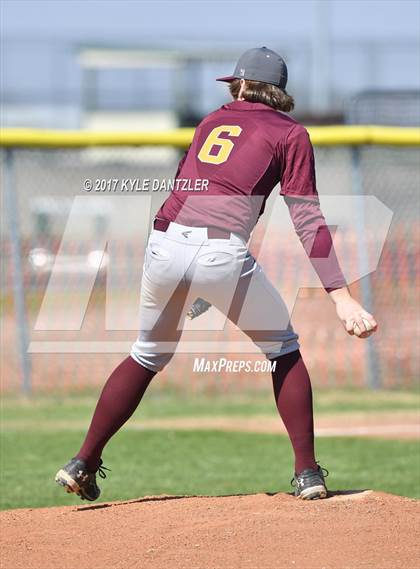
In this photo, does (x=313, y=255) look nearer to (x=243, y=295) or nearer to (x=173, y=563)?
(x=243, y=295)

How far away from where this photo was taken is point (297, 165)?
4.81 m

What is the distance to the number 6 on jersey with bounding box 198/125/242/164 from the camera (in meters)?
4.91

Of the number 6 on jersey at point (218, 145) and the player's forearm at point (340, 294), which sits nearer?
the player's forearm at point (340, 294)

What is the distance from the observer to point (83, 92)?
30750mm

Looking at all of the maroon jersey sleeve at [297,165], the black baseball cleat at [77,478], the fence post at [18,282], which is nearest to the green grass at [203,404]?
the fence post at [18,282]

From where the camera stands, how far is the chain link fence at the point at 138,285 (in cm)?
1063

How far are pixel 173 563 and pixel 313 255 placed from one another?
1.49 meters

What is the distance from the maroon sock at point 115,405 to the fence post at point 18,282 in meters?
5.28

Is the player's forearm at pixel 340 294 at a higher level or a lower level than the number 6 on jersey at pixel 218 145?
lower

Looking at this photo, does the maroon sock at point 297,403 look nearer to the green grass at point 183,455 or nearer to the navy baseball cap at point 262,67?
the navy baseball cap at point 262,67

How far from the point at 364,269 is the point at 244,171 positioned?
6.36 m

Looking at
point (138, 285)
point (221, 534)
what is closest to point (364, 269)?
point (138, 285)

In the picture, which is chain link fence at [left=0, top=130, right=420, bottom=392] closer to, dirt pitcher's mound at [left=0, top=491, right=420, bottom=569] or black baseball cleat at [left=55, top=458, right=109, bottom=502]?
black baseball cleat at [left=55, top=458, right=109, bottom=502]

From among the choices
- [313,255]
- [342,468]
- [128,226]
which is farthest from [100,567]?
[128,226]
